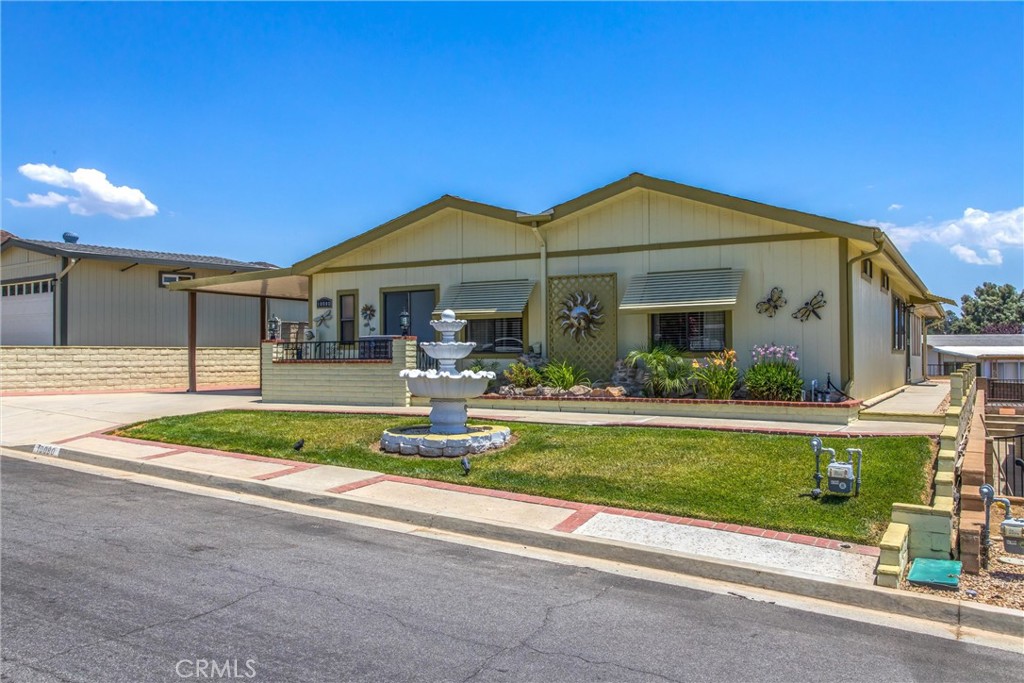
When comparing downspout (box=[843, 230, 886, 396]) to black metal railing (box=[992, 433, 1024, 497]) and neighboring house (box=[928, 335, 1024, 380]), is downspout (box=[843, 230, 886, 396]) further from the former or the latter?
neighboring house (box=[928, 335, 1024, 380])

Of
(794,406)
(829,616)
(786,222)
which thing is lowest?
(829,616)

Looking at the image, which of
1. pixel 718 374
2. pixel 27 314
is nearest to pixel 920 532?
pixel 718 374

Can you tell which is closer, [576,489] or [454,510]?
[454,510]

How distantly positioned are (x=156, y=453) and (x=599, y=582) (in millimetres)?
8221

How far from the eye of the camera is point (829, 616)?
203 inches

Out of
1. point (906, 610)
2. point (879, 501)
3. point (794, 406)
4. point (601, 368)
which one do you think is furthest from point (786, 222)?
point (906, 610)

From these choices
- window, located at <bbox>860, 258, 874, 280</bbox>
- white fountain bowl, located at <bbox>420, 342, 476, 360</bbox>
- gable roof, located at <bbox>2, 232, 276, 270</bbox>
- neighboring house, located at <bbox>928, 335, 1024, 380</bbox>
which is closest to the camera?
white fountain bowl, located at <bbox>420, 342, 476, 360</bbox>

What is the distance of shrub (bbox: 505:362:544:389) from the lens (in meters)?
15.4

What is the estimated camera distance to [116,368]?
75.9 ft

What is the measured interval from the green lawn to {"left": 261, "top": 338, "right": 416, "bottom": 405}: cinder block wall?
9.97 ft

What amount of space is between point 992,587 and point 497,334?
1247 cm

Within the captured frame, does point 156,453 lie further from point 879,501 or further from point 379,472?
point 879,501

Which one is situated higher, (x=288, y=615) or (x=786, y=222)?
(x=786, y=222)

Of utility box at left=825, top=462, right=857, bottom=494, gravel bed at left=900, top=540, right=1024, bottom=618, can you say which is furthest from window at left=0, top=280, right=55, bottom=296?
gravel bed at left=900, top=540, right=1024, bottom=618
